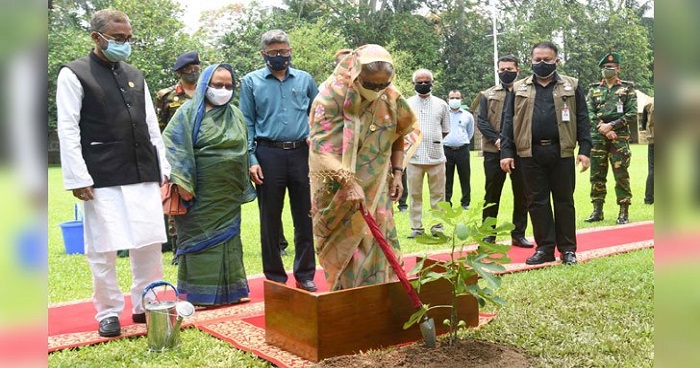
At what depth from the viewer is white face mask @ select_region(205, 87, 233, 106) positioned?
5.00 metres

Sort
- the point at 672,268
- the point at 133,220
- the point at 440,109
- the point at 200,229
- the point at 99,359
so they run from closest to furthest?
the point at 672,268
the point at 99,359
the point at 133,220
the point at 200,229
the point at 440,109

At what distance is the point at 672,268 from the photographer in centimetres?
68

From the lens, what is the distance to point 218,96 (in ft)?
16.4

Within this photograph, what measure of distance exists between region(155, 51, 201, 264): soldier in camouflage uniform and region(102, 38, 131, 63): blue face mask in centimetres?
179

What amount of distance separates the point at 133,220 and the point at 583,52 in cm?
3965

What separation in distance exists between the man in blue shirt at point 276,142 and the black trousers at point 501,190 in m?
2.67

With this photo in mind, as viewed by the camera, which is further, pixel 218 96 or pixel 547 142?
pixel 547 142

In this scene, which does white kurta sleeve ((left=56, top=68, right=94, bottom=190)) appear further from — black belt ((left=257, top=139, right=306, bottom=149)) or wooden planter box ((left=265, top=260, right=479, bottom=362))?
black belt ((left=257, top=139, right=306, bottom=149))

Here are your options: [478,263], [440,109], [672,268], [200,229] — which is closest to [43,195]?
[672,268]

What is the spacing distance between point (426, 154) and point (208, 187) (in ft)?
12.4

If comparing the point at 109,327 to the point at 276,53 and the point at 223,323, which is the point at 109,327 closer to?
the point at 223,323

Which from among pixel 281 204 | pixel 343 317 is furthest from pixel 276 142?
pixel 343 317

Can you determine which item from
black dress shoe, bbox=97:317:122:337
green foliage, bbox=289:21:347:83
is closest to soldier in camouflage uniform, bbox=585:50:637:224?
black dress shoe, bbox=97:317:122:337

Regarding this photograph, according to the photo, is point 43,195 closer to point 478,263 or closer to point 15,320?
point 15,320
